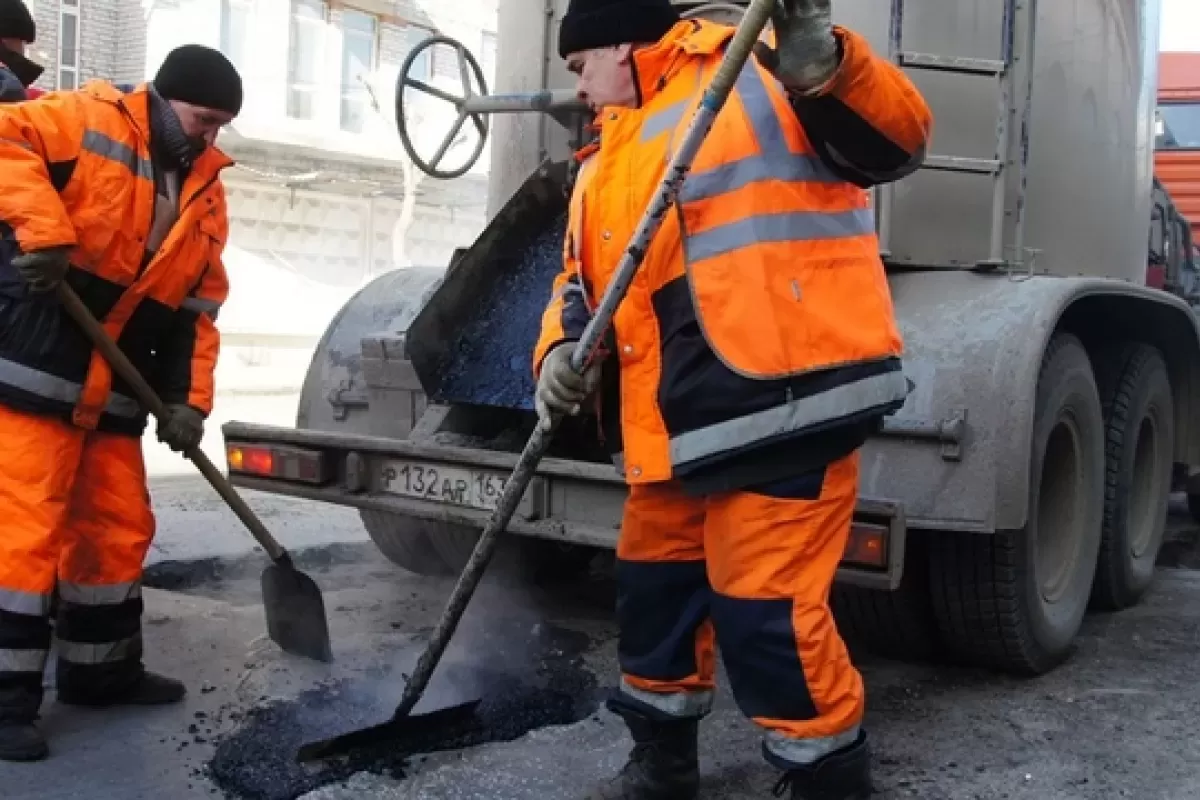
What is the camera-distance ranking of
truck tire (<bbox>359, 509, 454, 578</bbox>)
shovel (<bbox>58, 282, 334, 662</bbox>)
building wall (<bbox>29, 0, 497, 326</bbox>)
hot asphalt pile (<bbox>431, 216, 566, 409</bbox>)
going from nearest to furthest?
shovel (<bbox>58, 282, 334, 662</bbox>) < hot asphalt pile (<bbox>431, 216, 566, 409</bbox>) < truck tire (<bbox>359, 509, 454, 578</bbox>) < building wall (<bbox>29, 0, 497, 326</bbox>)

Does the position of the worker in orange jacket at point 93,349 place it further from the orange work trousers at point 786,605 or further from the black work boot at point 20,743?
the orange work trousers at point 786,605

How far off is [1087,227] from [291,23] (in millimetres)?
17578

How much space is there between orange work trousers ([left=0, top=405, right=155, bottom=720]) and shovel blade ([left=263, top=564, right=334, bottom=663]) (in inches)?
17.7

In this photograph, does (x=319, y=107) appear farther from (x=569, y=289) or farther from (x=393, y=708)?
(x=569, y=289)

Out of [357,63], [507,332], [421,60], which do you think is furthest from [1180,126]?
[357,63]

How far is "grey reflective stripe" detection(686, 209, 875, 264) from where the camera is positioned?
236 centimetres

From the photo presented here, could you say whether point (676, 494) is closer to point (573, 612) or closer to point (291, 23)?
point (573, 612)

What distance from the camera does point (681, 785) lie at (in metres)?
2.78

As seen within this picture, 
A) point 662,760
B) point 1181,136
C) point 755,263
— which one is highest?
point 1181,136

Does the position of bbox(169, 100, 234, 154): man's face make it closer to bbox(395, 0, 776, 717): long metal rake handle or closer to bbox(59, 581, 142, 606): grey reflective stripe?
bbox(59, 581, 142, 606): grey reflective stripe

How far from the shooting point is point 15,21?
4.16m

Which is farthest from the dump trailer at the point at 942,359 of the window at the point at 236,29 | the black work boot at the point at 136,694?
the window at the point at 236,29

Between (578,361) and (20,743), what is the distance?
1.66 m

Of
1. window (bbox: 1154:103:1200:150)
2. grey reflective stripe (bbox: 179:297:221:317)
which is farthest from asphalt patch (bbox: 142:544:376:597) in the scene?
window (bbox: 1154:103:1200:150)
